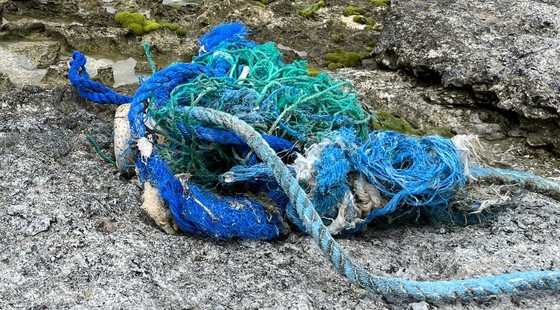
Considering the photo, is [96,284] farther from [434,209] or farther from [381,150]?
[434,209]

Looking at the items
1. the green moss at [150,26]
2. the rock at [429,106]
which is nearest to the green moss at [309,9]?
the green moss at [150,26]

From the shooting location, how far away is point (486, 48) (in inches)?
229

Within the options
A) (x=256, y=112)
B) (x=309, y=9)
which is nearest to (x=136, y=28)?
(x=309, y=9)

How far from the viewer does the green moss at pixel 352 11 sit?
8.44 metres

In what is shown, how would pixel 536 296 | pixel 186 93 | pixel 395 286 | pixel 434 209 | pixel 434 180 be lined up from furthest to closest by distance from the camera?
pixel 186 93
pixel 434 209
pixel 434 180
pixel 536 296
pixel 395 286

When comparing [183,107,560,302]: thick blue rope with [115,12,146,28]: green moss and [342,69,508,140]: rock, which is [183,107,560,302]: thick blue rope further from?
[115,12,146,28]: green moss

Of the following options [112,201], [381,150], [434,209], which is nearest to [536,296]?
[434,209]

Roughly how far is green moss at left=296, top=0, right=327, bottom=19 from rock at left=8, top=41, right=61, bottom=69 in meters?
3.34

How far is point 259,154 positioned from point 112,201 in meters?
1.01

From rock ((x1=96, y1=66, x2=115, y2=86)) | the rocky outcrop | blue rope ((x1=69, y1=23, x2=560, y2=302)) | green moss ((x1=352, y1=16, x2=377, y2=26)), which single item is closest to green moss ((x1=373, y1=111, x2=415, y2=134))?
the rocky outcrop

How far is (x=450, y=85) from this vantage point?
568 cm

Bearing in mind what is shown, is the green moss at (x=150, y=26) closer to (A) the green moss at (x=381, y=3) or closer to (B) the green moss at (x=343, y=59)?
(B) the green moss at (x=343, y=59)

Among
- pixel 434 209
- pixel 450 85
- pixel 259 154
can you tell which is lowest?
pixel 450 85

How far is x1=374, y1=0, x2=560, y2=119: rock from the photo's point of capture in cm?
523
